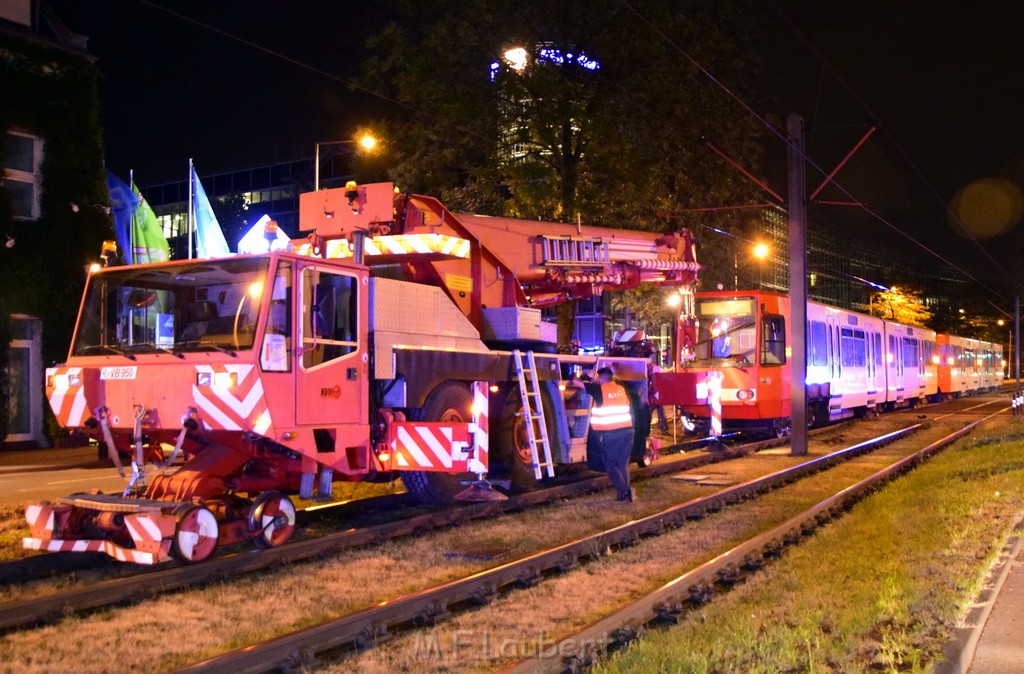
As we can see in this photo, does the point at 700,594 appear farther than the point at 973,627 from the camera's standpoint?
Yes

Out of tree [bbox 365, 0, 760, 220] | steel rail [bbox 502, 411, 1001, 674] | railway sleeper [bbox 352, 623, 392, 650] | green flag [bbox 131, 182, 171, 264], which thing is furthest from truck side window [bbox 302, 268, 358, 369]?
tree [bbox 365, 0, 760, 220]

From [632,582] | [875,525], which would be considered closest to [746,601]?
[632,582]

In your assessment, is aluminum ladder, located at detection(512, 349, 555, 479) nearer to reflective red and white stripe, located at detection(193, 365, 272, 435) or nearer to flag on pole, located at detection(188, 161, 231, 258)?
reflective red and white stripe, located at detection(193, 365, 272, 435)

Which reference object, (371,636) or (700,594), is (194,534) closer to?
(371,636)

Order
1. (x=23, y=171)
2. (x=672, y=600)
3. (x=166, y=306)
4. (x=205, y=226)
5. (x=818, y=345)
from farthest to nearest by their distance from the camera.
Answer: (x=818, y=345), (x=23, y=171), (x=205, y=226), (x=166, y=306), (x=672, y=600)

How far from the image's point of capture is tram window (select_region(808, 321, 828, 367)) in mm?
23431

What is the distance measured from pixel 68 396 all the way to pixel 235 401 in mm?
1926

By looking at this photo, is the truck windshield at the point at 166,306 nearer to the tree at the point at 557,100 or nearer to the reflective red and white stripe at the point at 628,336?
the reflective red and white stripe at the point at 628,336

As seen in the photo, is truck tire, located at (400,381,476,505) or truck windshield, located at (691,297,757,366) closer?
truck tire, located at (400,381,476,505)

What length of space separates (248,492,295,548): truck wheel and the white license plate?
5.26 feet

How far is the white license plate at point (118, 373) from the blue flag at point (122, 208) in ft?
35.1

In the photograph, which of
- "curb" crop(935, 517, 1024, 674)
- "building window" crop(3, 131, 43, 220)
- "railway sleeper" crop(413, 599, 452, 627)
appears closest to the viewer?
"curb" crop(935, 517, 1024, 674)

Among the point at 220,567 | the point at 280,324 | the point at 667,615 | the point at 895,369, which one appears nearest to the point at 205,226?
the point at 280,324

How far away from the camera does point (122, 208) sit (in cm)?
2052
